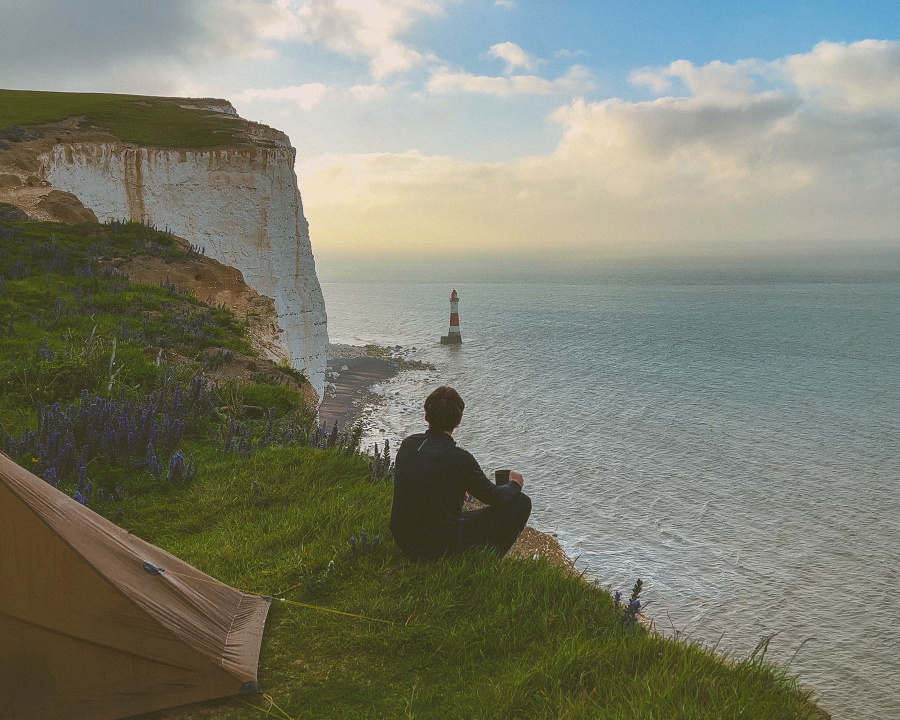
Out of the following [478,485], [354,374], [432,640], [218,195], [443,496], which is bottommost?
[354,374]

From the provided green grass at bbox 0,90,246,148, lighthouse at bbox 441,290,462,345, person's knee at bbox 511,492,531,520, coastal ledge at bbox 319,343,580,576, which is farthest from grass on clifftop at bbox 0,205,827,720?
lighthouse at bbox 441,290,462,345

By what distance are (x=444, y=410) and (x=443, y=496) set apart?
71cm

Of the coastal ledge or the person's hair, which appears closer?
the person's hair

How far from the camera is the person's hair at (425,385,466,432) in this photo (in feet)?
18.5

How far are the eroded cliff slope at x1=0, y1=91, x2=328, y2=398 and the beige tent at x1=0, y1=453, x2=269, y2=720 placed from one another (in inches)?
709

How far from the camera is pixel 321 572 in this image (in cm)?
581

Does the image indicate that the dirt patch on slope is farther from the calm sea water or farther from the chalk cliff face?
the calm sea water

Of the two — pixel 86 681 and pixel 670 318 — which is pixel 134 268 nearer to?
pixel 86 681

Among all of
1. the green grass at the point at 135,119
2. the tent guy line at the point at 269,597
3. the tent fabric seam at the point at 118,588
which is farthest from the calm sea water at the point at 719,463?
the green grass at the point at 135,119

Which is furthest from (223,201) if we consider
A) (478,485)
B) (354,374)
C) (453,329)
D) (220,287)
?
(453,329)

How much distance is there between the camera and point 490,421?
29.7 meters

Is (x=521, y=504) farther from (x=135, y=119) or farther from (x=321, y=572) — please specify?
(x=135, y=119)

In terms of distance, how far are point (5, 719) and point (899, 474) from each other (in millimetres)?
26357

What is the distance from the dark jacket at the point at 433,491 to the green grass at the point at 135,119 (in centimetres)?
2105
